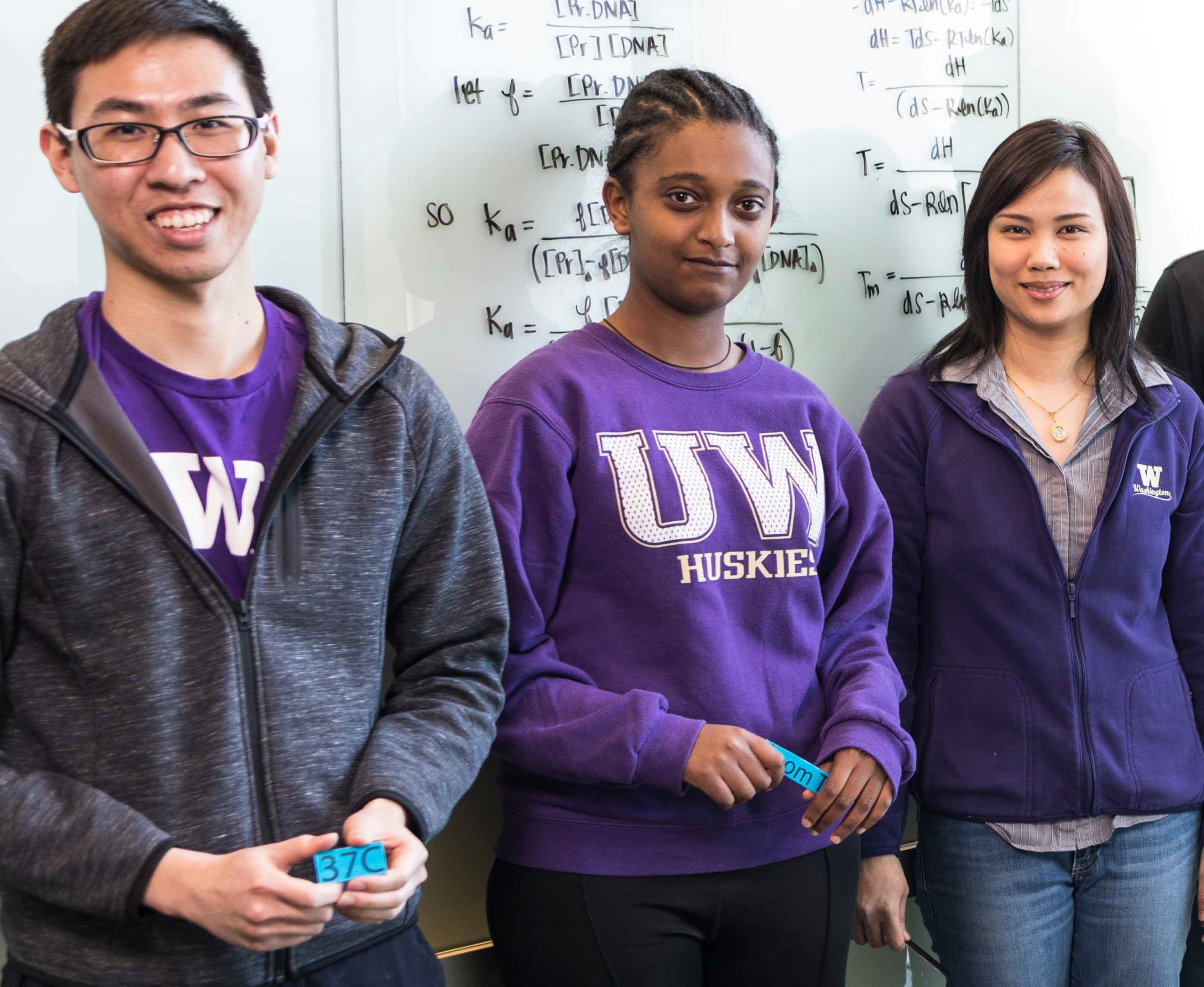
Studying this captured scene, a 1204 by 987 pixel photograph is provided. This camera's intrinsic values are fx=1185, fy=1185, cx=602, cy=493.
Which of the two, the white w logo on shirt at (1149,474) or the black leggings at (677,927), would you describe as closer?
the black leggings at (677,927)

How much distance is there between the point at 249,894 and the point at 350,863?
9 centimetres

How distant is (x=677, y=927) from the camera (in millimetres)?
1417

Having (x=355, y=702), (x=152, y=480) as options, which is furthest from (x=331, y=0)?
(x=355, y=702)

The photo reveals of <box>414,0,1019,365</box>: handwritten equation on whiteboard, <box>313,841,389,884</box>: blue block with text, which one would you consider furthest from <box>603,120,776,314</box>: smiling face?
<box>313,841,389,884</box>: blue block with text

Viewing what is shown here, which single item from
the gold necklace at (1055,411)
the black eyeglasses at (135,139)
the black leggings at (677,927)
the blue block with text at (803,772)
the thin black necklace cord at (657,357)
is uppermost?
the black eyeglasses at (135,139)

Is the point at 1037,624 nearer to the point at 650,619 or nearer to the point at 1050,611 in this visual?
the point at 1050,611

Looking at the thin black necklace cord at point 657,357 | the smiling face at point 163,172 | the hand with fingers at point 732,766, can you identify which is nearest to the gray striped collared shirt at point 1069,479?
the thin black necklace cord at point 657,357

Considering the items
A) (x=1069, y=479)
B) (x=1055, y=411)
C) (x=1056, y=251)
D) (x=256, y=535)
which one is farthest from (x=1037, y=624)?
(x=256, y=535)

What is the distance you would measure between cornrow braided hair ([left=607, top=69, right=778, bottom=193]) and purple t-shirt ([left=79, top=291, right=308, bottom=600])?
2.15 ft

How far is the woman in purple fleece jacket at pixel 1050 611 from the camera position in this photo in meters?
1.70

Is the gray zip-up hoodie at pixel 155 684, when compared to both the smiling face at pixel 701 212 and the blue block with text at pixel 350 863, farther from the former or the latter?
the smiling face at pixel 701 212

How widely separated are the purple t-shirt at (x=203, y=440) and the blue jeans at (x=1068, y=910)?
3.78ft

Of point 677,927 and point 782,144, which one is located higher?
point 782,144

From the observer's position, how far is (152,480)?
1091 mm
